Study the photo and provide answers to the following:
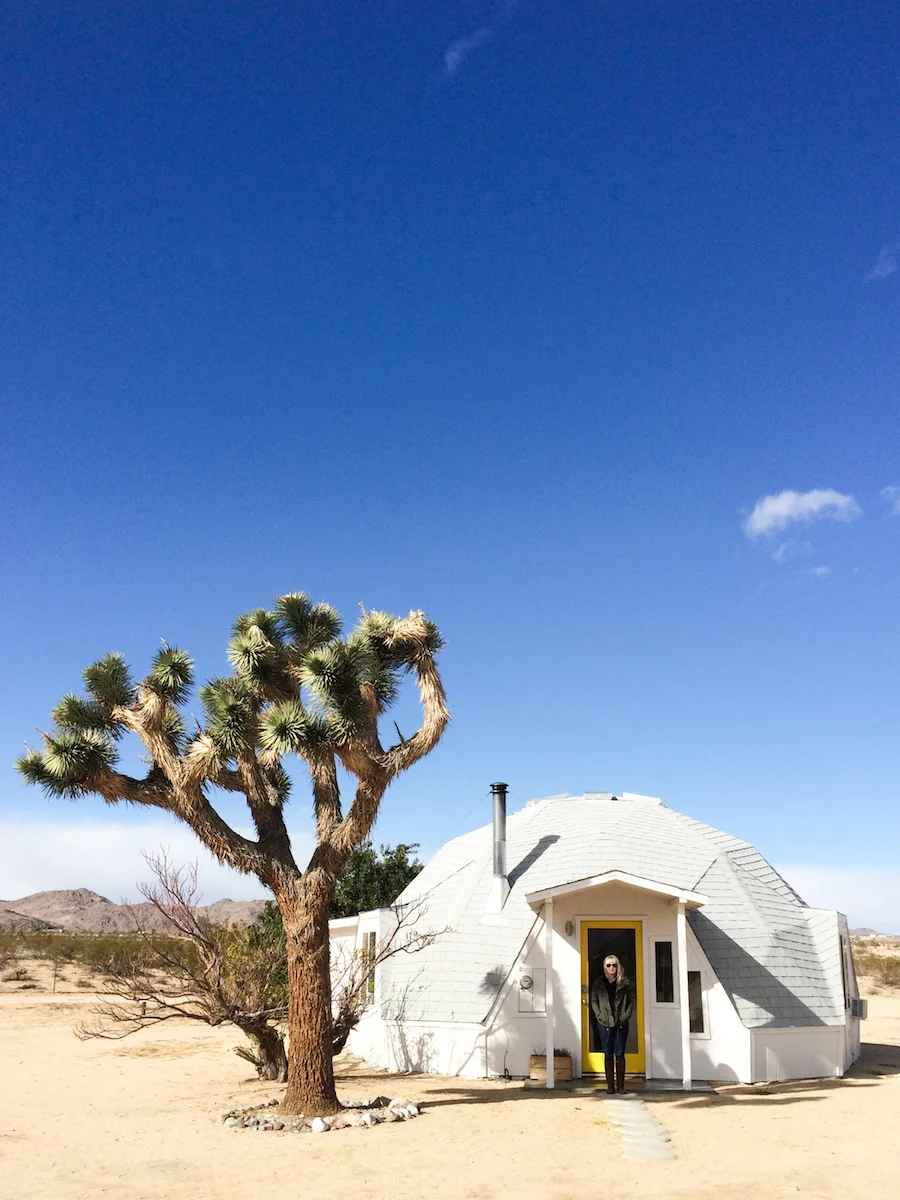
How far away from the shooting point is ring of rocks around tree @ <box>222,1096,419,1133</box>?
448 inches

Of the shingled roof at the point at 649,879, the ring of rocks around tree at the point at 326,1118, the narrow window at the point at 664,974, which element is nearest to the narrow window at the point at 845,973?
the shingled roof at the point at 649,879

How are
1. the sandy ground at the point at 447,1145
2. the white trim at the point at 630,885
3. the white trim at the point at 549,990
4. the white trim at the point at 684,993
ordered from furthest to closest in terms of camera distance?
the white trim at the point at 630,885 < the white trim at the point at 549,990 < the white trim at the point at 684,993 < the sandy ground at the point at 447,1145

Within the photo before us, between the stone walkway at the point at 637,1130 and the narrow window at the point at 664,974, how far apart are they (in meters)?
1.73

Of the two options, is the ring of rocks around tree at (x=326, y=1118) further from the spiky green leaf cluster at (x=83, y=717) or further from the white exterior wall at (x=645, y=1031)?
the spiky green leaf cluster at (x=83, y=717)

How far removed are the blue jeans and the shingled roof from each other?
2.06 meters

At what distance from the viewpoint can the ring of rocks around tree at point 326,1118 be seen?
1138 centimetres

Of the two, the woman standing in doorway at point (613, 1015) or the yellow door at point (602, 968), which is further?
the yellow door at point (602, 968)

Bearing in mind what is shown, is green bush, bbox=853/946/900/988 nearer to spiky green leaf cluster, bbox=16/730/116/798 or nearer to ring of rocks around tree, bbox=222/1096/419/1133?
ring of rocks around tree, bbox=222/1096/419/1133

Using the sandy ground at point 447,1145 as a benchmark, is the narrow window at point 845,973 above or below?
above

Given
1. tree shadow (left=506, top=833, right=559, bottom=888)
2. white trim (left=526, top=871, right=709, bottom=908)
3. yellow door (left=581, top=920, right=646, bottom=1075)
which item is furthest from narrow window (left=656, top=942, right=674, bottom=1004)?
tree shadow (left=506, top=833, right=559, bottom=888)

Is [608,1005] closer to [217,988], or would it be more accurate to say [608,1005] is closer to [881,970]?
[217,988]

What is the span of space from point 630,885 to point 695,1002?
2.27m

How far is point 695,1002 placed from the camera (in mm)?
15156

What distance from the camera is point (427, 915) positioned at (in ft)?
60.3
